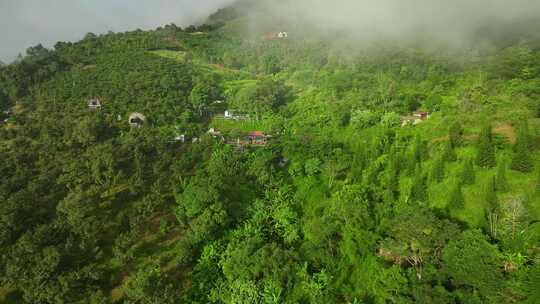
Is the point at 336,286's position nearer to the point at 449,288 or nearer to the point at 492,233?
the point at 449,288

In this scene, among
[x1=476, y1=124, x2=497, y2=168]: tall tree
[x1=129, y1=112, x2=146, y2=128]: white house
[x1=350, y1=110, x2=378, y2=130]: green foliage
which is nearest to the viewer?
[x1=476, y1=124, x2=497, y2=168]: tall tree

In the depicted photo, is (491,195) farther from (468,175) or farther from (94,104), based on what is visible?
(94,104)

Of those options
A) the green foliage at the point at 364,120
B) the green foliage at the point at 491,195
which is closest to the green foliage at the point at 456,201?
the green foliage at the point at 491,195

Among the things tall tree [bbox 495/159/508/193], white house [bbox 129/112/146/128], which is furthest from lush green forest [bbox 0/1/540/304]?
white house [bbox 129/112/146/128]

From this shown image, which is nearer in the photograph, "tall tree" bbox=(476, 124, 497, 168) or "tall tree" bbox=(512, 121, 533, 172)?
"tall tree" bbox=(512, 121, 533, 172)

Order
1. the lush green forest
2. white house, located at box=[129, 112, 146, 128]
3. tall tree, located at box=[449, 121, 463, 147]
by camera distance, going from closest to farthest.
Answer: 1. the lush green forest
2. tall tree, located at box=[449, 121, 463, 147]
3. white house, located at box=[129, 112, 146, 128]

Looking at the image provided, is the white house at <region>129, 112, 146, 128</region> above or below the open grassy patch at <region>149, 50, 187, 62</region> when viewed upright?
below

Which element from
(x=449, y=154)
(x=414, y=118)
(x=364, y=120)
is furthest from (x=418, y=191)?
(x=414, y=118)

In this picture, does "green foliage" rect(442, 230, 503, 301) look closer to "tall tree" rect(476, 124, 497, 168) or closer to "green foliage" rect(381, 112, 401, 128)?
"tall tree" rect(476, 124, 497, 168)

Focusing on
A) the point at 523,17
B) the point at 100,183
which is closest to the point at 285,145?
the point at 100,183
